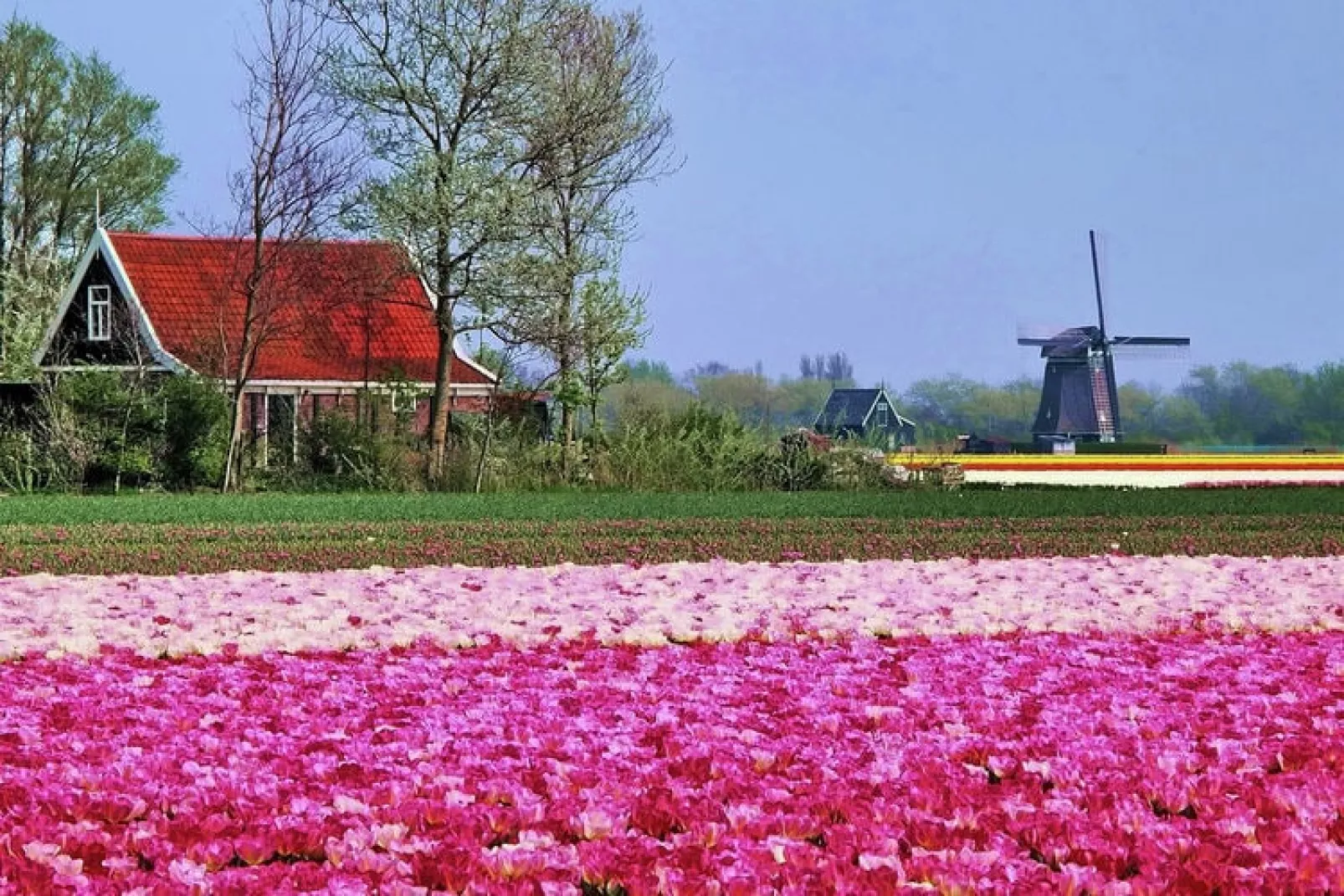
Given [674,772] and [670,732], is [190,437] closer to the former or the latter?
[670,732]

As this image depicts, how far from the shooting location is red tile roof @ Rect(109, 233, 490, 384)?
118 ft

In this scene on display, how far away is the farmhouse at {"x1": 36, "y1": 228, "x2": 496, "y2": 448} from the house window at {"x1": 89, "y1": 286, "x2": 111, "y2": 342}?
0.09 ft

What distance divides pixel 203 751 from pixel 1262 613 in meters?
7.35

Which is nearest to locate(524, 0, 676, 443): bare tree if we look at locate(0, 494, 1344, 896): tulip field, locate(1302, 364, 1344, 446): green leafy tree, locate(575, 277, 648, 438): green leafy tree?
locate(575, 277, 648, 438): green leafy tree

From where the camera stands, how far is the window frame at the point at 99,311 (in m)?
40.3

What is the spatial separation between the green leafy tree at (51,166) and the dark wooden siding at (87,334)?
276 inches

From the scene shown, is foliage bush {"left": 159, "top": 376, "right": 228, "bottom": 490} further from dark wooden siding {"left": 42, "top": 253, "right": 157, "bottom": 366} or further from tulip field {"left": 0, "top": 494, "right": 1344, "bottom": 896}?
tulip field {"left": 0, "top": 494, "right": 1344, "bottom": 896}

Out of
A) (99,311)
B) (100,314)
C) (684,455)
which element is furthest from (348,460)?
(99,311)

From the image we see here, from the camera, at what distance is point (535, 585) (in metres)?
13.2

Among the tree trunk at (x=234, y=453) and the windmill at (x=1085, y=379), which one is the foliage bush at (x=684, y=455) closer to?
the tree trunk at (x=234, y=453)

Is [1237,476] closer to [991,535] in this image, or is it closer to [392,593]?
[991,535]

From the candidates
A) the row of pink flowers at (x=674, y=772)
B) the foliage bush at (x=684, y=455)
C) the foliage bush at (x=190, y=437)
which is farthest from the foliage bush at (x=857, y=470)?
the row of pink flowers at (x=674, y=772)

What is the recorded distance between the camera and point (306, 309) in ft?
121

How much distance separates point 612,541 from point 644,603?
21.7ft
